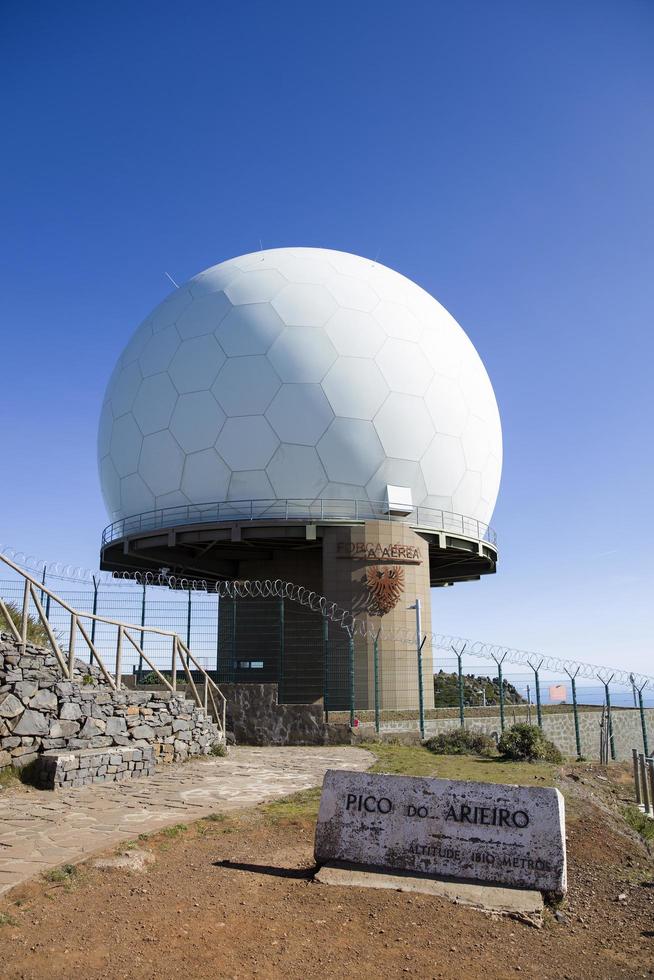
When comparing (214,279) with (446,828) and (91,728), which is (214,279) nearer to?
(91,728)

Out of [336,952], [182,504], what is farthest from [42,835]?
[182,504]

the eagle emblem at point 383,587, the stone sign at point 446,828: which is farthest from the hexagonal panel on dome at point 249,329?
the stone sign at point 446,828

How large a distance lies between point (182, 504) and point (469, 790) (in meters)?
18.0

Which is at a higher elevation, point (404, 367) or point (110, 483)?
point (404, 367)

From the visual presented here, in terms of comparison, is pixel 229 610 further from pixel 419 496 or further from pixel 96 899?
pixel 96 899

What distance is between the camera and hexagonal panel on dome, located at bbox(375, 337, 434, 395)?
22.5m

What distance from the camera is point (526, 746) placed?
1426 cm

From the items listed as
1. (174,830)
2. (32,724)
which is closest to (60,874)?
(174,830)

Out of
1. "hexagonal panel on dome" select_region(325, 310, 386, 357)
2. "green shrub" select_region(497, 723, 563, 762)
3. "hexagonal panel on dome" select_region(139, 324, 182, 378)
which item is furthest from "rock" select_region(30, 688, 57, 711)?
"hexagonal panel on dome" select_region(139, 324, 182, 378)

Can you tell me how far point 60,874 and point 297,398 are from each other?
1694 centimetres

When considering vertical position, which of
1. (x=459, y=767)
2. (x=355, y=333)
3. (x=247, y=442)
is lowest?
(x=459, y=767)

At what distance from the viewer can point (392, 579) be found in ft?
68.1

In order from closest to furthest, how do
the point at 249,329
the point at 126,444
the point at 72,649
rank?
the point at 72,649, the point at 249,329, the point at 126,444

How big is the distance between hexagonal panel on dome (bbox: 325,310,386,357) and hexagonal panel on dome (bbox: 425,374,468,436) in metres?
2.27
